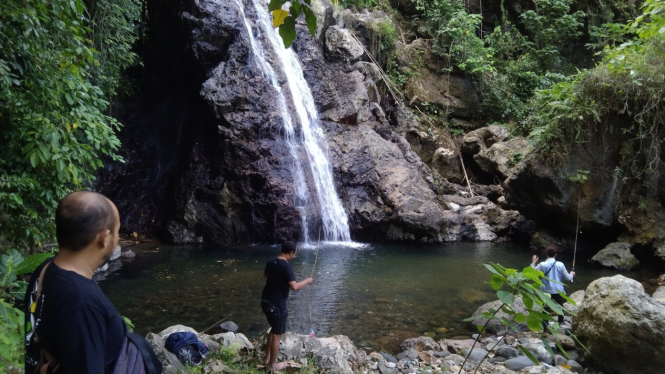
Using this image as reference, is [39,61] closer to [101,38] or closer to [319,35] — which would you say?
[101,38]

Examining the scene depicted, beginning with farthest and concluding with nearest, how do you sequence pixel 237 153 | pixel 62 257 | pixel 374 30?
1. pixel 374 30
2. pixel 237 153
3. pixel 62 257

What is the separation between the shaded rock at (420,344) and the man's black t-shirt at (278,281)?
2178mm

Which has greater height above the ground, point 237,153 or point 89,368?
point 237,153

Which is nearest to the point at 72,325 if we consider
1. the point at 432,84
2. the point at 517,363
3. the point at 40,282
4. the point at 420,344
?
the point at 40,282

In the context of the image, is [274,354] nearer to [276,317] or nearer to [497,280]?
[276,317]

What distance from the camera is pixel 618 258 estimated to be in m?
11.1

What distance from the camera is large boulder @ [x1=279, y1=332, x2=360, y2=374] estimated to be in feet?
14.6

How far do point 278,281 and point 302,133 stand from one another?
33.3 ft

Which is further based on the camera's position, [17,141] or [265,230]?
[265,230]

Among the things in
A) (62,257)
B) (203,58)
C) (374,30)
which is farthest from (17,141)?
(374,30)

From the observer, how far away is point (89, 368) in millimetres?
1545

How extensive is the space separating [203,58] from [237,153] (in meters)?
3.23

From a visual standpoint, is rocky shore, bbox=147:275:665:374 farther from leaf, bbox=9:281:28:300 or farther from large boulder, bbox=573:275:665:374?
leaf, bbox=9:281:28:300

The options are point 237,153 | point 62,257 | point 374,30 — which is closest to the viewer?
point 62,257
